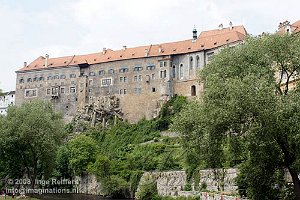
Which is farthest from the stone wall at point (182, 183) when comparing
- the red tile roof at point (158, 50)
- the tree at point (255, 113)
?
the red tile roof at point (158, 50)

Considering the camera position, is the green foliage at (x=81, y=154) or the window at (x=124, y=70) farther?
the window at (x=124, y=70)

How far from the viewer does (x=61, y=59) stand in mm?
91688

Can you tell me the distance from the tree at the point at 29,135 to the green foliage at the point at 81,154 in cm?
1942

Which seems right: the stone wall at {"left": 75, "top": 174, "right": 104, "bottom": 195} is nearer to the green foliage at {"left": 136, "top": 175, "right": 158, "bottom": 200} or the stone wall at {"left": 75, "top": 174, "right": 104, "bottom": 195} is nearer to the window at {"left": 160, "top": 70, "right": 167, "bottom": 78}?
the green foliage at {"left": 136, "top": 175, "right": 158, "bottom": 200}

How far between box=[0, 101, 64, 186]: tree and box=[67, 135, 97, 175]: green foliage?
1942 centimetres

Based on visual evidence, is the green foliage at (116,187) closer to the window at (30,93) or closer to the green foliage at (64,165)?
the green foliage at (64,165)

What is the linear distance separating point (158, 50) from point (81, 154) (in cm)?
2796

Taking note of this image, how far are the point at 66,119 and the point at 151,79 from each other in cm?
1920

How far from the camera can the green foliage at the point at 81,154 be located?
61.7m

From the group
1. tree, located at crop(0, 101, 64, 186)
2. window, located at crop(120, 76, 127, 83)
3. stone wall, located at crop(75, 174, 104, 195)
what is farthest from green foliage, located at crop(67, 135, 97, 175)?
window, located at crop(120, 76, 127, 83)

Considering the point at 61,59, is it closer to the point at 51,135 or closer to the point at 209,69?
the point at 51,135

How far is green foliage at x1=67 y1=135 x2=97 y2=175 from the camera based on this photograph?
61.7 meters

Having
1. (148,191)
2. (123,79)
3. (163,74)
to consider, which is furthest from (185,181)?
(123,79)

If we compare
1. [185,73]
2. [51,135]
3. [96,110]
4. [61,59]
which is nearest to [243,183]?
[51,135]
